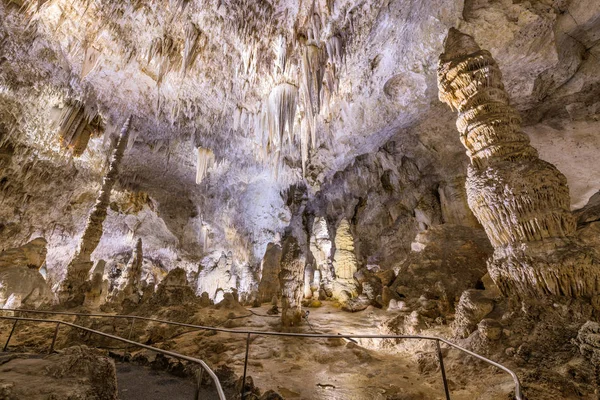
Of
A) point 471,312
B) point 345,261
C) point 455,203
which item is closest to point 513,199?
point 471,312

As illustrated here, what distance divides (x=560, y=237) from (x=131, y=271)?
39.6ft

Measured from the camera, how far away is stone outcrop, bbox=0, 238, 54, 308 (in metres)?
8.86

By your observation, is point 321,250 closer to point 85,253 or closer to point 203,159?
point 203,159

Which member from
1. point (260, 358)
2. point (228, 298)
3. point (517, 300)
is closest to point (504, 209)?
point (517, 300)

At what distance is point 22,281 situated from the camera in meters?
9.48

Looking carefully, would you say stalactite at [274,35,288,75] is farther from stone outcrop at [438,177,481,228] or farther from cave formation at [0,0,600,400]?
stone outcrop at [438,177,481,228]

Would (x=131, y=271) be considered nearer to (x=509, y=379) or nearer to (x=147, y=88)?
(x=147, y=88)

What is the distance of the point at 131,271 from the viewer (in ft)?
35.4

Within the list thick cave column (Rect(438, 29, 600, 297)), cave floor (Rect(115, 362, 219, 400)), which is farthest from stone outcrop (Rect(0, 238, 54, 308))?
thick cave column (Rect(438, 29, 600, 297))

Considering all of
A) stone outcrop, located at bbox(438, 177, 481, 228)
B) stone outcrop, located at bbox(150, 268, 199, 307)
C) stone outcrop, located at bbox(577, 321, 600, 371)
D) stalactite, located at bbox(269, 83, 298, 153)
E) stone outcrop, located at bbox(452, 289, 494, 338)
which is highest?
stalactite, located at bbox(269, 83, 298, 153)

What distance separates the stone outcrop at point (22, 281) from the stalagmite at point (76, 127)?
4.37 metres

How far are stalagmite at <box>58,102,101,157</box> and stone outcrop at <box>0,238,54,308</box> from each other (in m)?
4.37

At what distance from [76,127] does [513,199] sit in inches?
→ 584

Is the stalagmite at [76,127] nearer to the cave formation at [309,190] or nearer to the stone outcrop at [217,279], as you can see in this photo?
the cave formation at [309,190]
